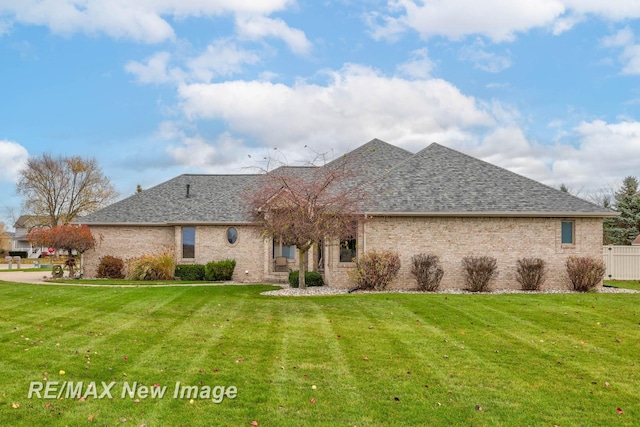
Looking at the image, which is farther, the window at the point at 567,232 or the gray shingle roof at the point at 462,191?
the window at the point at 567,232

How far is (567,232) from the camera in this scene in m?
20.1

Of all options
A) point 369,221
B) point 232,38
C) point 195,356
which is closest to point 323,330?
point 195,356

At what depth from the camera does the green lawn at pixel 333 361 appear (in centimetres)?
599

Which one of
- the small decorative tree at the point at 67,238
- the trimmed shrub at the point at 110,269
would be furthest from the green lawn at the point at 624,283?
the small decorative tree at the point at 67,238

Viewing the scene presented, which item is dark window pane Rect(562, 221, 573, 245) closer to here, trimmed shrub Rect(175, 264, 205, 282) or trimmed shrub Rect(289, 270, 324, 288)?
trimmed shrub Rect(289, 270, 324, 288)

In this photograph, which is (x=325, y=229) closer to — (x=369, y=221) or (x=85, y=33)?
(x=369, y=221)

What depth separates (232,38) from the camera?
1695 cm

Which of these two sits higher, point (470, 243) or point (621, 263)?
point (470, 243)

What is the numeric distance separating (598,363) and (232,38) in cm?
1422

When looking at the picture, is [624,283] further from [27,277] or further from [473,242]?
[27,277]

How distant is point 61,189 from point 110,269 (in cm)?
3058

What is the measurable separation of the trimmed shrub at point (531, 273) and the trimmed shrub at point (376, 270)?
491cm

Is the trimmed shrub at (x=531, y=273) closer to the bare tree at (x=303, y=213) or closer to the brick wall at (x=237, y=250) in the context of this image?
the bare tree at (x=303, y=213)

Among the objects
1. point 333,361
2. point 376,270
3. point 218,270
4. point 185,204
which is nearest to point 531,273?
point 376,270
